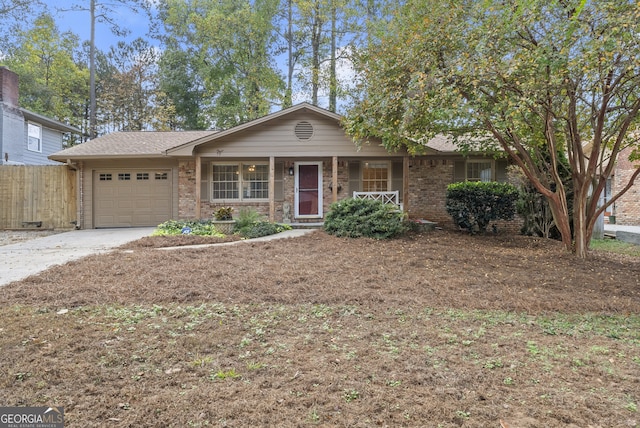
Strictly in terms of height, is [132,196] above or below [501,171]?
below

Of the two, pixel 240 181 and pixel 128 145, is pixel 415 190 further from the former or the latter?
pixel 128 145

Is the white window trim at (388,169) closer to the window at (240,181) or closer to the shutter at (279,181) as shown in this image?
the shutter at (279,181)

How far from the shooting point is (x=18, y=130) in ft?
50.7

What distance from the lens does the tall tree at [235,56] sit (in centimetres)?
2072

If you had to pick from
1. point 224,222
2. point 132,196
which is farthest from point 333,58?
point 224,222

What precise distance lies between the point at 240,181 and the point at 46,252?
6.26 metres

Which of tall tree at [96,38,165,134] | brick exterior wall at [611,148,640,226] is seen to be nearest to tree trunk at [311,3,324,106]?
tall tree at [96,38,165,134]

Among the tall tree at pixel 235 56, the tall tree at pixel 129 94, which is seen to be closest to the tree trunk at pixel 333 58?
the tall tree at pixel 235 56

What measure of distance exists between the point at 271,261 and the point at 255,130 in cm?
627

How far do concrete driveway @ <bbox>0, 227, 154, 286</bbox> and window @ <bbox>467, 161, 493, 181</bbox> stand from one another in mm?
10706

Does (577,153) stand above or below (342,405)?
above

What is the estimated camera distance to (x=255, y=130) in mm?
11477

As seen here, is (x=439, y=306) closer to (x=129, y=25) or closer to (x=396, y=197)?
(x=396, y=197)

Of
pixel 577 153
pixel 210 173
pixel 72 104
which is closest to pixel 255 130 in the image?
pixel 210 173
